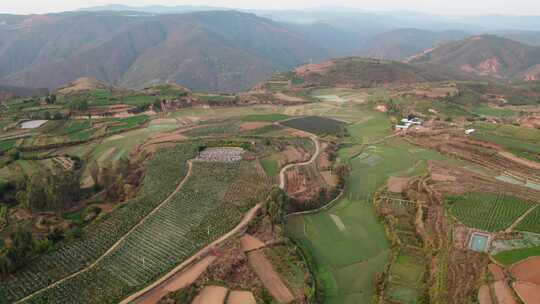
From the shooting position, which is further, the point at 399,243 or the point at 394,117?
the point at 394,117

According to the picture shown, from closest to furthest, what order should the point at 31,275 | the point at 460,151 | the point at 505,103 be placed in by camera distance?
the point at 31,275, the point at 460,151, the point at 505,103

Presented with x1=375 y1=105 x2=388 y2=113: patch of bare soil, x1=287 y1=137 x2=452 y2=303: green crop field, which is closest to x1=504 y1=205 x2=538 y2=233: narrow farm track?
x1=287 y1=137 x2=452 y2=303: green crop field

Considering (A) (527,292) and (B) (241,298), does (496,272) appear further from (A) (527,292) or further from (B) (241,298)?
(B) (241,298)

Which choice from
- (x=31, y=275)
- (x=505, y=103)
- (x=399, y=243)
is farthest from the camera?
(x=505, y=103)

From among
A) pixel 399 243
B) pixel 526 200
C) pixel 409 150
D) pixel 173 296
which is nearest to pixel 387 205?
pixel 399 243

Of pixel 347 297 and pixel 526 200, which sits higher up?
pixel 526 200

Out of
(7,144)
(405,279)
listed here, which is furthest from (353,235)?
(7,144)

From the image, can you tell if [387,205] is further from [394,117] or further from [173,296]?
[394,117]
